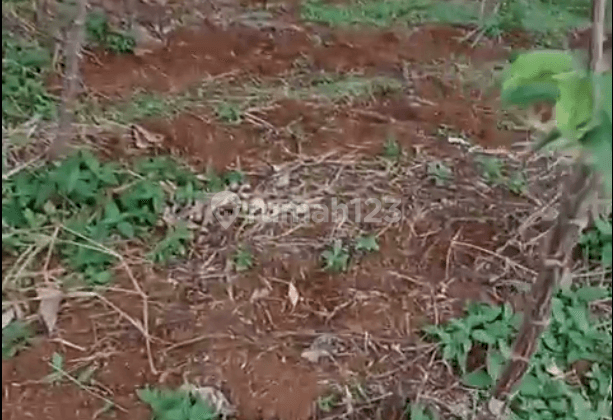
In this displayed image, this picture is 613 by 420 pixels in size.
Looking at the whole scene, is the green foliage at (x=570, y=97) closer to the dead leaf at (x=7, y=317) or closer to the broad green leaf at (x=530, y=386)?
the broad green leaf at (x=530, y=386)

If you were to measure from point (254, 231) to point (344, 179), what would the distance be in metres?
0.24

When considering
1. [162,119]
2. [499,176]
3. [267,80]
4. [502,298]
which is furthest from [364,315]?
[267,80]

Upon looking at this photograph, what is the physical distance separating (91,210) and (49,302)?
0.22 m

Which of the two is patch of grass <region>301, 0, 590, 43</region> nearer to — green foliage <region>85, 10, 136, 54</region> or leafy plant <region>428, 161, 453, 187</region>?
green foliage <region>85, 10, 136, 54</region>

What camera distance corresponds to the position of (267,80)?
2148mm

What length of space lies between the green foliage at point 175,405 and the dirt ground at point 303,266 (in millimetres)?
19

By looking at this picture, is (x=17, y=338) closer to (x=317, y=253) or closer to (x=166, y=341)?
(x=166, y=341)

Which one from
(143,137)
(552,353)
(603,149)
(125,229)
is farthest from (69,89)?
(603,149)

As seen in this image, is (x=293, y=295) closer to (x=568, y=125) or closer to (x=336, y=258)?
(x=336, y=258)

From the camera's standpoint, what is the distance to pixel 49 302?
4.91 feet

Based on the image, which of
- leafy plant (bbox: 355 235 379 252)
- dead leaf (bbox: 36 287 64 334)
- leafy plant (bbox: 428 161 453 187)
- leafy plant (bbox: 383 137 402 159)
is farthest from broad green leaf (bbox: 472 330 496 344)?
dead leaf (bbox: 36 287 64 334)

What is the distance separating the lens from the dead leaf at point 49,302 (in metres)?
1.48

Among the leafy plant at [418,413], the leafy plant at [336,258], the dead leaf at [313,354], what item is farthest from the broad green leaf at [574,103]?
the leafy plant at [336,258]

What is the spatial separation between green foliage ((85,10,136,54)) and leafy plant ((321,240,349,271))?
2.63ft
